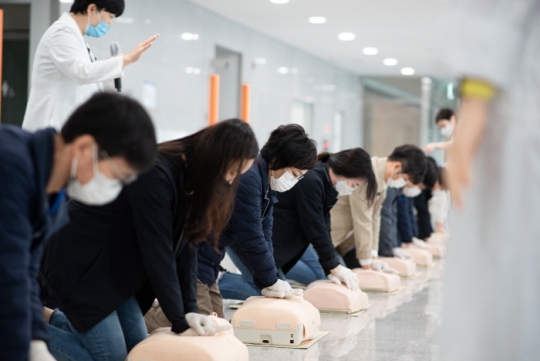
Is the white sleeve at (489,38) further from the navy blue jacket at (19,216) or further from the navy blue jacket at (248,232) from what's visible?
the navy blue jacket at (248,232)

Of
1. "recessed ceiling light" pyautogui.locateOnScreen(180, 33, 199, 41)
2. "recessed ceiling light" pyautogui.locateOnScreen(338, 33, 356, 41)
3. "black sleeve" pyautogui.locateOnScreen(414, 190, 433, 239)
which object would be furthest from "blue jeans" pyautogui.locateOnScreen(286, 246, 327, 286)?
"recessed ceiling light" pyautogui.locateOnScreen(338, 33, 356, 41)

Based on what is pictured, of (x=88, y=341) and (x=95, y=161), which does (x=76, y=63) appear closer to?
(x=88, y=341)

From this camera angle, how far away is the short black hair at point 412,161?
6895 mm

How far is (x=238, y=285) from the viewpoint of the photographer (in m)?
5.27

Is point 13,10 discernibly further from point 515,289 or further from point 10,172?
point 515,289

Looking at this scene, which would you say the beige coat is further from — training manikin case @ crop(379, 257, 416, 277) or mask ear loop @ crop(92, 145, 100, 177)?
mask ear loop @ crop(92, 145, 100, 177)

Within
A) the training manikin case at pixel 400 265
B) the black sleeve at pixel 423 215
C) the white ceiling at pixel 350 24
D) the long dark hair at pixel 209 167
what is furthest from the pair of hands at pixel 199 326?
the white ceiling at pixel 350 24

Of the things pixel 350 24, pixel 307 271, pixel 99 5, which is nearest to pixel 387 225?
pixel 307 271

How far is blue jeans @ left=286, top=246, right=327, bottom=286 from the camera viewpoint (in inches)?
245

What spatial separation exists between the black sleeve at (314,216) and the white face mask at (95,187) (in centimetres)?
307

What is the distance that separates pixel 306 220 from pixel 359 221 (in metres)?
1.34

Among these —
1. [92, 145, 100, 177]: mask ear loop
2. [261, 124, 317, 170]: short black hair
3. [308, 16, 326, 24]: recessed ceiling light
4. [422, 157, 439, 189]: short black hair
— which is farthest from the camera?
[308, 16, 326, 24]: recessed ceiling light

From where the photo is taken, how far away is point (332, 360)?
3.82m

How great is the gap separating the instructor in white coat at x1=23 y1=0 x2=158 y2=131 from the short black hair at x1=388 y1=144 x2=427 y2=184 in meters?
3.45
